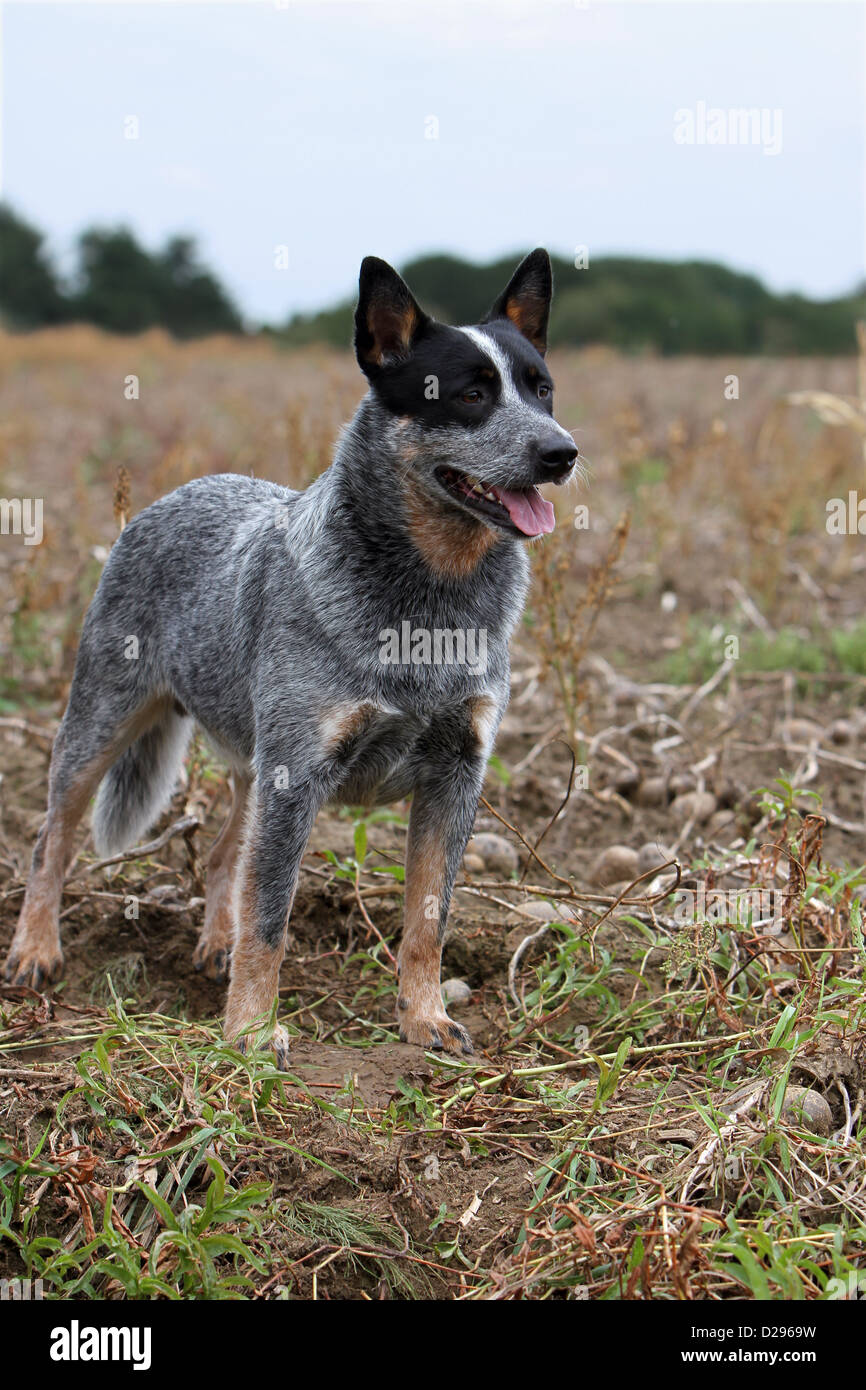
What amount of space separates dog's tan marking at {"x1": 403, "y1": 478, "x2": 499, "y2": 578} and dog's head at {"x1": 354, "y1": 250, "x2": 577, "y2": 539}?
3 centimetres

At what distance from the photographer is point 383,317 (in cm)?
310

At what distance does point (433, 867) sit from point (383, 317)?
143 centimetres

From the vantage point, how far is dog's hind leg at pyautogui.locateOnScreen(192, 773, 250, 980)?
3734mm

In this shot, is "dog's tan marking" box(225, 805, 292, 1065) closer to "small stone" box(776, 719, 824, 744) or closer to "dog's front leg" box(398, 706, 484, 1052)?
"dog's front leg" box(398, 706, 484, 1052)

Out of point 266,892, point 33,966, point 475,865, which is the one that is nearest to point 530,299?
point 266,892

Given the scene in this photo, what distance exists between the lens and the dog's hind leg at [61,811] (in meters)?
3.66

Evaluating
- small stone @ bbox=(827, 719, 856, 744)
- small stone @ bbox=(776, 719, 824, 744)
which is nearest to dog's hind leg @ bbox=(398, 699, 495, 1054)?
small stone @ bbox=(776, 719, 824, 744)

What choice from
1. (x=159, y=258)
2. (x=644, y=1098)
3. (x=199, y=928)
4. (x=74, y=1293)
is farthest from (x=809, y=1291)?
(x=159, y=258)

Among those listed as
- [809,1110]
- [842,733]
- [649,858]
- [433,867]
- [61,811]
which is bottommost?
[809,1110]

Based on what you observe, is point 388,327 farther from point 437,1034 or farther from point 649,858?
point 649,858

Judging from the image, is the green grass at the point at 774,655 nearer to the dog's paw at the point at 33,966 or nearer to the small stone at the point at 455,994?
the small stone at the point at 455,994

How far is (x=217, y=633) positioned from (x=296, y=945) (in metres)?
1.01

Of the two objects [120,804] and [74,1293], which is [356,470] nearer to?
[120,804]

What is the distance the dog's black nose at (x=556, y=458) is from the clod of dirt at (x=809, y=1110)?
1.53 metres
